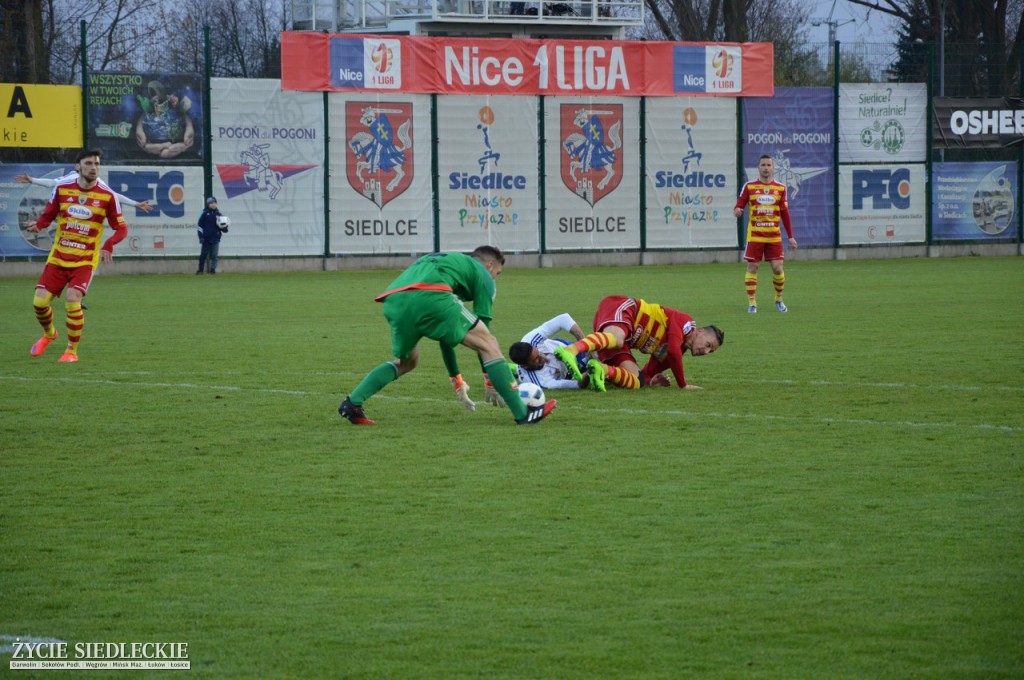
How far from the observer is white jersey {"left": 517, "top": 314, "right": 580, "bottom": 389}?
11508mm

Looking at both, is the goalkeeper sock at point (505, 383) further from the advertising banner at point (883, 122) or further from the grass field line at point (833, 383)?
the advertising banner at point (883, 122)

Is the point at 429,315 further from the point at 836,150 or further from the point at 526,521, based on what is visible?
the point at 836,150

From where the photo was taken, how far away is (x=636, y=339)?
11.4 meters

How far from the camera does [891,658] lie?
468 centimetres

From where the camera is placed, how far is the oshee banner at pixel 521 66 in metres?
31.6

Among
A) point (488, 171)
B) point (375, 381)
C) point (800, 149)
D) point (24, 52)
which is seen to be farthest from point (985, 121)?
point (375, 381)

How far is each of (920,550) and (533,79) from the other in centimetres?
2817

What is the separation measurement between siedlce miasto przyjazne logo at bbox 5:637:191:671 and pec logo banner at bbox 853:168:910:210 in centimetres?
3270

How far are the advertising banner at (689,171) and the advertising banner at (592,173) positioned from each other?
1.77 feet

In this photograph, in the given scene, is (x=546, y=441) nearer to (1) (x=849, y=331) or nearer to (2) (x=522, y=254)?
(1) (x=849, y=331)

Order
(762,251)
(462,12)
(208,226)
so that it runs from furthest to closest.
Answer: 1. (462,12)
2. (208,226)
3. (762,251)

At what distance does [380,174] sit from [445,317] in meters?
23.3

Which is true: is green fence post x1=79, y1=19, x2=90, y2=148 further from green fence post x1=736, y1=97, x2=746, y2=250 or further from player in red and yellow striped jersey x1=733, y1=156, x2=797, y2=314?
green fence post x1=736, y1=97, x2=746, y2=250

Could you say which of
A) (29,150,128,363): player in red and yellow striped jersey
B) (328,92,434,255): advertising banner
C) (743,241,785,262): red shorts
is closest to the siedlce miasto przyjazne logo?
(29,150,128,363): player in red and yellow striped jersey
